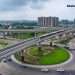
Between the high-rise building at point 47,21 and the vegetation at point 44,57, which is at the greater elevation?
the high-rise building at point 47,21

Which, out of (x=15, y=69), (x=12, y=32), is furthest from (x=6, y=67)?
(x=12, y=32)

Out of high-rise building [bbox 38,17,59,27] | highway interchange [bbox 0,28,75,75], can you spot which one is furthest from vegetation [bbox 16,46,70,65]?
high-rise building [bbox 38,17,59,27]

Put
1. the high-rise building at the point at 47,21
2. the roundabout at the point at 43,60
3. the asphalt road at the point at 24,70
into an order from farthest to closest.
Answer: the high-rise building at the point at 47,21
the roundabout at the point at 43,60
the asphalt road at the point at 24,70

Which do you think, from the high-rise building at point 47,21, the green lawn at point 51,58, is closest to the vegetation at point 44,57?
the green lawn at point 51,58

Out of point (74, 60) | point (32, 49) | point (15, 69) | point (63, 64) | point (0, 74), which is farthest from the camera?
point (32, 49)

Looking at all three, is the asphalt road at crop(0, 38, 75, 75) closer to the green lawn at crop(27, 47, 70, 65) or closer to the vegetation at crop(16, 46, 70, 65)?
the green lawn at crop(27, 47, 70, 65)

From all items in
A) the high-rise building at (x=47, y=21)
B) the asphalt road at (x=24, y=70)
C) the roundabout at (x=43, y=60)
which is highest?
the high-rise building at (x=47, y=21)

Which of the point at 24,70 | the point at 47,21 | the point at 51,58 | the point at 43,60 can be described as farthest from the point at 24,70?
the point at 47,21

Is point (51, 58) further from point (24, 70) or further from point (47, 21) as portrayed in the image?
point (47, 21)

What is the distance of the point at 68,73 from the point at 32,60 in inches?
216

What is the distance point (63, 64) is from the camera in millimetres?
21375

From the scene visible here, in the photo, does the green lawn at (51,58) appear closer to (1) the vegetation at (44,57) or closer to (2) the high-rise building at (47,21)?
(1) the vegetation at (44,57)

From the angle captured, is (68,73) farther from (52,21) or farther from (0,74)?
(52,21)

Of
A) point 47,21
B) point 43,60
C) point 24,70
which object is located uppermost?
point 47,21
